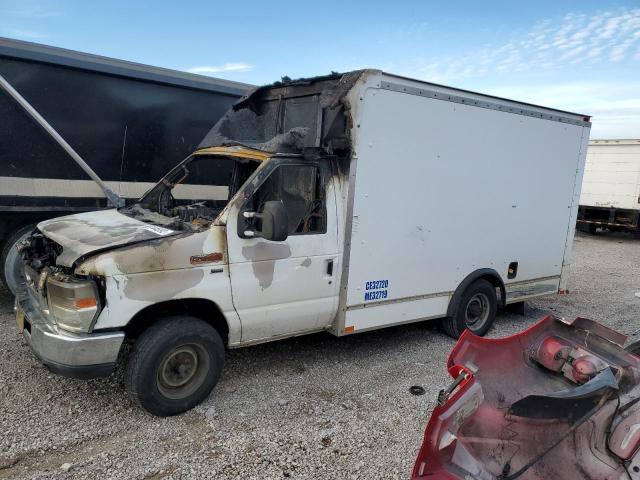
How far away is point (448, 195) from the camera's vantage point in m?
5.17

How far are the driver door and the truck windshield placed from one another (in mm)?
322

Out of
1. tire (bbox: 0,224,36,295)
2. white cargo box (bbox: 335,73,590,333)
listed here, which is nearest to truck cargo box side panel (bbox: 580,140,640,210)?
white cargo box (bbox: 335,73,590,333)

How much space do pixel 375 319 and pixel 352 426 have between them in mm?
1261

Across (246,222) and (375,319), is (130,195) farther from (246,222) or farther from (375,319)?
(375,319)

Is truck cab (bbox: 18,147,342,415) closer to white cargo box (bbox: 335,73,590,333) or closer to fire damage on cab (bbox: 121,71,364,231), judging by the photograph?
fire damage on cab (bbox: 121,71,364,231)

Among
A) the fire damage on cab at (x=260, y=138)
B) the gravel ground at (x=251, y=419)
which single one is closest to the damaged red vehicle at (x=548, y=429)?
the gravel ground at (x=251, y=419)

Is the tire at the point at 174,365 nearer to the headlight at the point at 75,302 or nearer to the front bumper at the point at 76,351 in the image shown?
the front bumper at the point at 76,351

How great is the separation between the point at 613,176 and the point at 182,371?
15572 millimetres

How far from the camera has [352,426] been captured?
384 centimetres

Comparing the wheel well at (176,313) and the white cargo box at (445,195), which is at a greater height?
the white cargo box at (445,195)

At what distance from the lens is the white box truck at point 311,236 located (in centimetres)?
356

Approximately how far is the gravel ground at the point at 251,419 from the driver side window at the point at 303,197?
1412 mm

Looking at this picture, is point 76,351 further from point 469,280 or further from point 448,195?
point 469,280

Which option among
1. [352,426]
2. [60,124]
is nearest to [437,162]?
[352,426]
